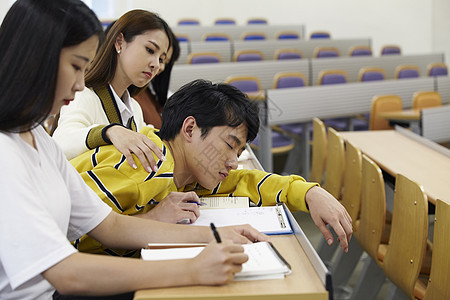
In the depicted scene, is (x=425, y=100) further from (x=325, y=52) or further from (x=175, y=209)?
(x=175, y=209)

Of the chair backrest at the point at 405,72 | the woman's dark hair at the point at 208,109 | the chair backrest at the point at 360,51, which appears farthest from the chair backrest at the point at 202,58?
the woman's dark hair at the point at 208,109

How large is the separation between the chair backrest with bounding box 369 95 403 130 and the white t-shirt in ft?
13.0

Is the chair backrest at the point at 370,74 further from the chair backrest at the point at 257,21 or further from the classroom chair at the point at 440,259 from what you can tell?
the chair backrest at the point at 257,21

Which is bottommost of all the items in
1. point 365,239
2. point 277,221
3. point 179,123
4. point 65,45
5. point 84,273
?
point 365,239

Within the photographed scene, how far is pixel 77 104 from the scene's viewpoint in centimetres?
179

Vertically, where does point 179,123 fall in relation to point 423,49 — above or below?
above

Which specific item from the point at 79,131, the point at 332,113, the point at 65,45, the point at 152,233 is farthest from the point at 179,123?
the point at 332,113

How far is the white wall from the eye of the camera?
878cm

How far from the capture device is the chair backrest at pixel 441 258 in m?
1.77

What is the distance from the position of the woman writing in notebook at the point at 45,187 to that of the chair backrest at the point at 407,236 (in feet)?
3.86

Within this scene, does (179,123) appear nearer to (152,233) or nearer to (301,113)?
(152,233)

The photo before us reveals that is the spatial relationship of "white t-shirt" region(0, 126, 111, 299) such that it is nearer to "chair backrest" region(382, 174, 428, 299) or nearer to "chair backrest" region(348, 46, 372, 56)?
"chair backrest" region(382, 174, 428, 299)

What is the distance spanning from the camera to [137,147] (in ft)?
4.42

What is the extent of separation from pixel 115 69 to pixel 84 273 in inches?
45.1
